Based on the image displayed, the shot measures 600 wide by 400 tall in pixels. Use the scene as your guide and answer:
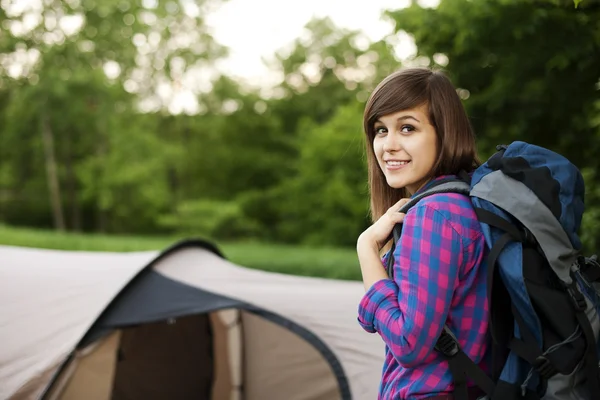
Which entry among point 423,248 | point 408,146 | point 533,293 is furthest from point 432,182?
point 533,293

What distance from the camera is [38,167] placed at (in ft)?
73.7

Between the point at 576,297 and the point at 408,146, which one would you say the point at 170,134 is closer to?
the point at 408,146

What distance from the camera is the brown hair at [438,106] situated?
1.54 m

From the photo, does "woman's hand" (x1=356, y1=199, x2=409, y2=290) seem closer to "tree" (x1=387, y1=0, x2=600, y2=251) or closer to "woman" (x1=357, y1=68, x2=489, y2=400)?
"woman" (x1=357, y1=68, x2=489, y2=400)

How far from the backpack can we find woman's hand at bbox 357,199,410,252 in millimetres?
125

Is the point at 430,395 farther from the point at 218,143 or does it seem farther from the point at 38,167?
the point at 38,167

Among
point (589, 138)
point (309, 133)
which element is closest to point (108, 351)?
point (589, 138)

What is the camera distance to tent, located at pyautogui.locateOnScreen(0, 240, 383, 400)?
11.4 ft

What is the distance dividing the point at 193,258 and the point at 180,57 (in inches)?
668

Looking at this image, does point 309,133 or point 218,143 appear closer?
point 309,133

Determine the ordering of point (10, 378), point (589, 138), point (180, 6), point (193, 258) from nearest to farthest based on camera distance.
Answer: point (10, 378) < point (193, 258) < point (589, 138) < point (180, 6)

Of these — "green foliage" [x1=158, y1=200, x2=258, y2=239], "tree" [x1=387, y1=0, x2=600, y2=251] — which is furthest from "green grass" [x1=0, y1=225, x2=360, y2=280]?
"green foliage" [x1=158, y1=200, x2=258, y2=239]

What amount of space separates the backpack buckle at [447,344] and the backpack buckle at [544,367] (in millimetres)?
161

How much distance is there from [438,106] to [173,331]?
3411 millimetres
